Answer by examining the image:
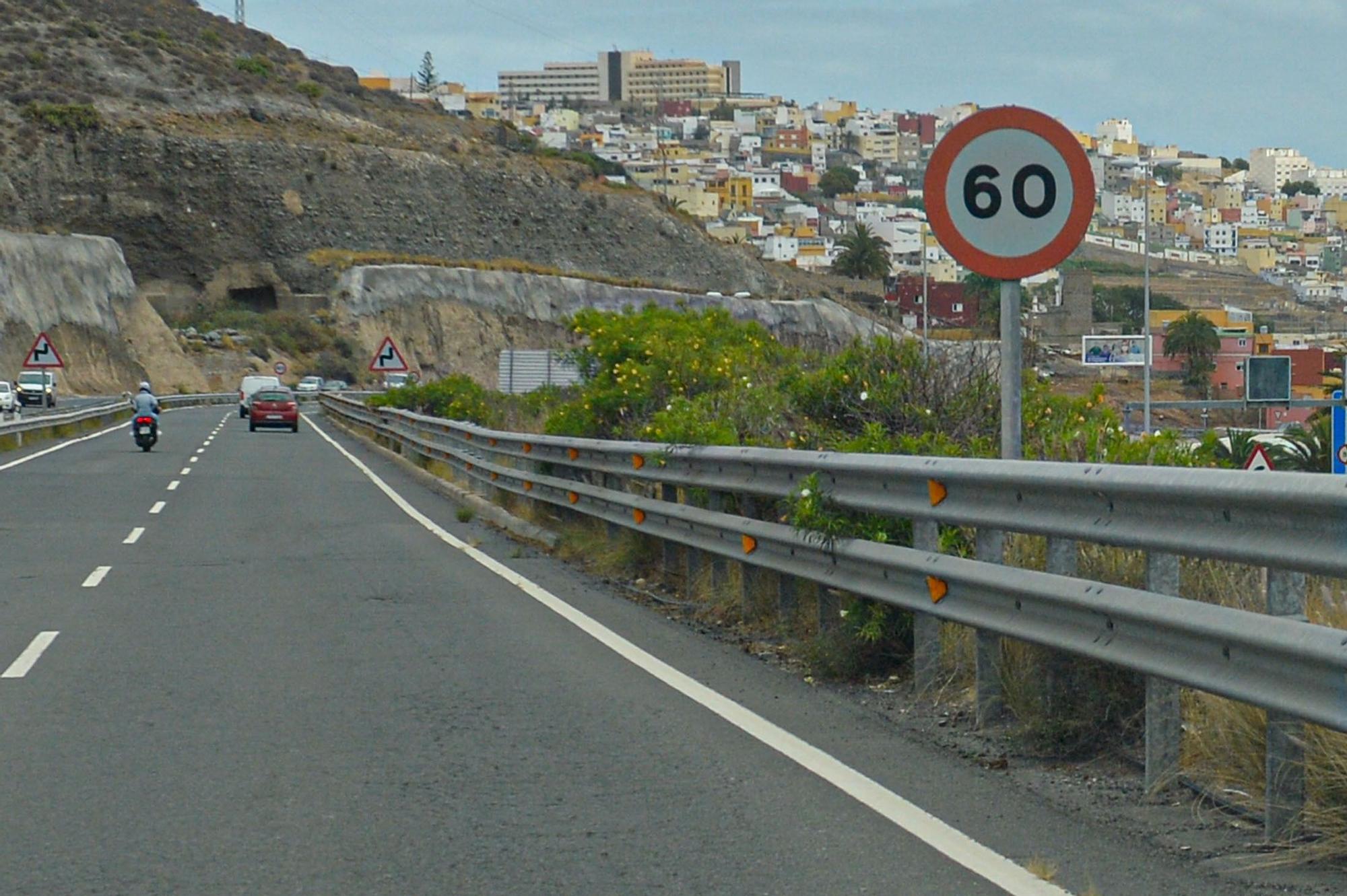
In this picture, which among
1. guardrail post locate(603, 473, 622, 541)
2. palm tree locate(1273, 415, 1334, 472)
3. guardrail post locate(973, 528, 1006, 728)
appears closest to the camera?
guardrail post locate(973, 528, 1006, 728)

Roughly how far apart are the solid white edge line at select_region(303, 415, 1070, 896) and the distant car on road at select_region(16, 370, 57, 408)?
5734cm

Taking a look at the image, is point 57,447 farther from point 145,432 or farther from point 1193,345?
point 1193,345

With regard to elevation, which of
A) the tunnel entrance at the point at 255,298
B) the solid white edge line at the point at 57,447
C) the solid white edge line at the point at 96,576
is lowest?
the solid white edge line at the point at 57,447

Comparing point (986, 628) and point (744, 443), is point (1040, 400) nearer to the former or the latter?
point (744, 443)

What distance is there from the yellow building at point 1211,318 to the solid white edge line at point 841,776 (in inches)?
1464

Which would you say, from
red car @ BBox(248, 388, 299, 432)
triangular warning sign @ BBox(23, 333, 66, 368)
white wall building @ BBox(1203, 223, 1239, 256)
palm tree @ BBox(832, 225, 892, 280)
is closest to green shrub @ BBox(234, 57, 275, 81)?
palm tree @ BBox(832, 225, 892, 280)

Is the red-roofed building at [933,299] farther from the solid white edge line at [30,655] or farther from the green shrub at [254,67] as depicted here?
the solid white edge line at [30,655]

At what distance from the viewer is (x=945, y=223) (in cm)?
865

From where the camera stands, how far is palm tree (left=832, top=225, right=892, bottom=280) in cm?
14827

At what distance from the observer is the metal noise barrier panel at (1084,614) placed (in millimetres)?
5492

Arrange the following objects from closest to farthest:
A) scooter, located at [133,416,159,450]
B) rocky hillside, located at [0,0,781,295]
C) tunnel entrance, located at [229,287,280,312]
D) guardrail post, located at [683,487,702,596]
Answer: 1. guardrail post, located at [683,487,702,596]
2. scooter, located at [133,416,159,450]
3. rocky hillside, located at [0,0,781,295]
4. tunnel entrance, located at [229,287,280,312]

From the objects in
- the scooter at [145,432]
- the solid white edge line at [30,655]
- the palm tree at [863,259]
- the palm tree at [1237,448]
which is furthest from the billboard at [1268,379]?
the palm tree at [863,259]

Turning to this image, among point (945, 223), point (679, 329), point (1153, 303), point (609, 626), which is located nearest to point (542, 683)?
point (609, 626)

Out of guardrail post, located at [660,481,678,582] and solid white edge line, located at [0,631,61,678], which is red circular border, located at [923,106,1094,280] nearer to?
solid white edge line, located at [0,631,61,678]
